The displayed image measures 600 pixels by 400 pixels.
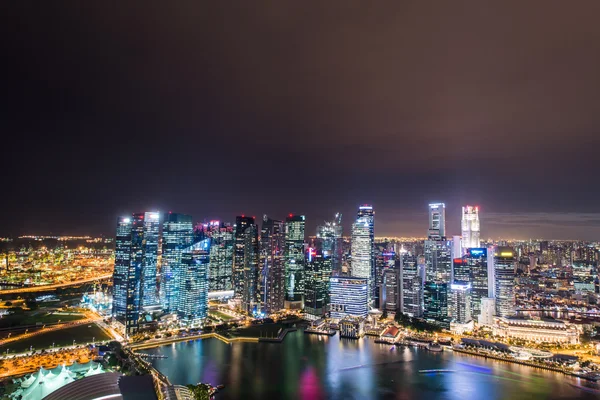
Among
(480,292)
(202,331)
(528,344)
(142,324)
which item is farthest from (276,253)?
(528,344)

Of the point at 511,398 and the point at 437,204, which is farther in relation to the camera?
the point at 437,204

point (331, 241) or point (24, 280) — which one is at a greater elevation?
point (331, 241)

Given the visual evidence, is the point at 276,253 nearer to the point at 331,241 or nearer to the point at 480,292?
the point at 331,241

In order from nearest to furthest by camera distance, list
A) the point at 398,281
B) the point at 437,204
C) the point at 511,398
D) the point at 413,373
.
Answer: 1. the point at 511,398
2. the point at 413,373
3. the point at 398,281
4. the point at 437,204

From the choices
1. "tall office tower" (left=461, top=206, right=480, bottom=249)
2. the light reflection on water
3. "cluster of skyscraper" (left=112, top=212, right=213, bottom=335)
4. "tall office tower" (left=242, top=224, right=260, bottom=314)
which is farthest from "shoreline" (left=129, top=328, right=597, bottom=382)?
"tall office tower" (left=461, top=206, right=480, bottom=249)

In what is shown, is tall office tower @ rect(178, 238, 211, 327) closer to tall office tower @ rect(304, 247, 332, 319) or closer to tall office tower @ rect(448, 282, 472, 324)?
tall office tower @ rect(304, 247, 332, 319)
